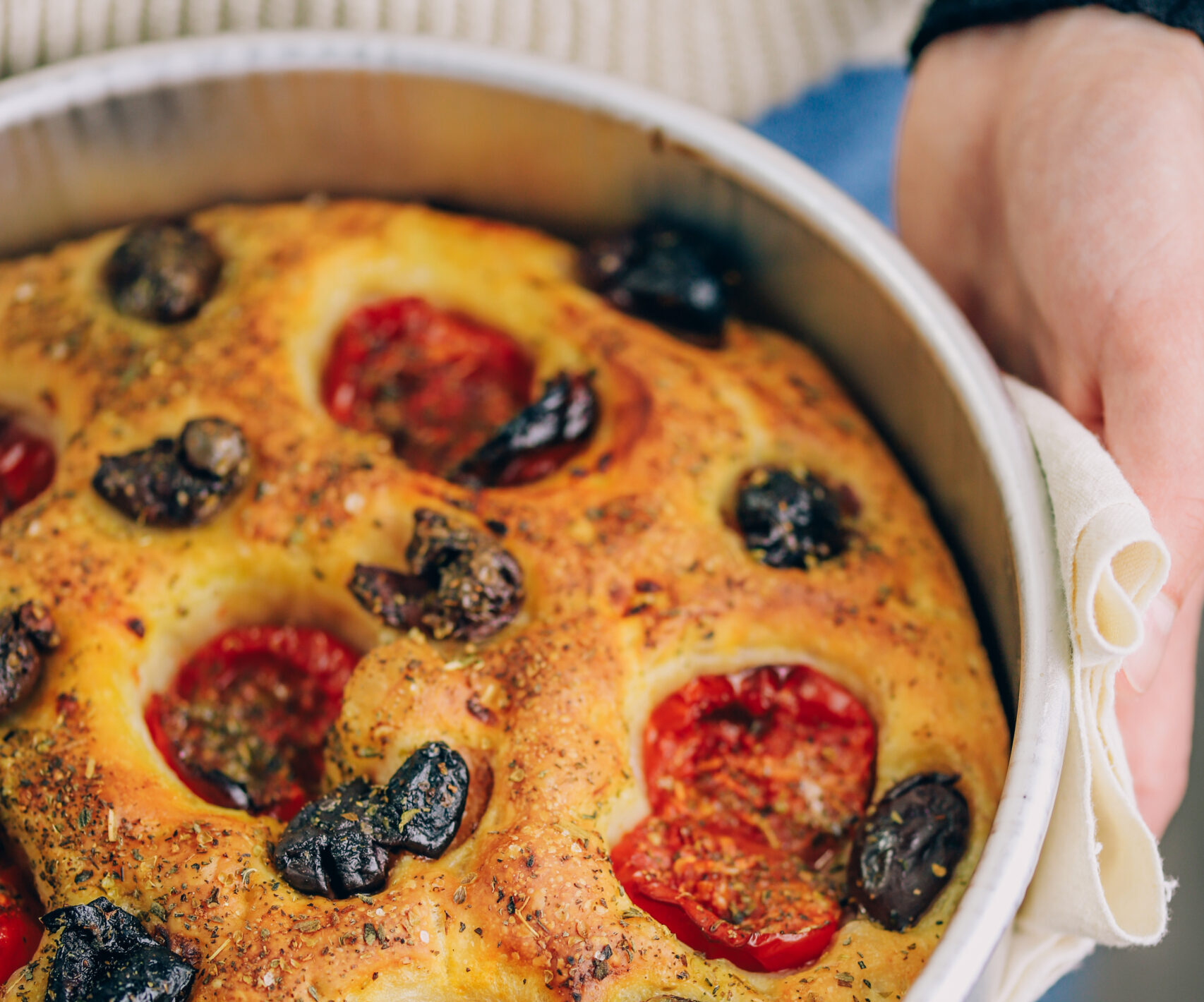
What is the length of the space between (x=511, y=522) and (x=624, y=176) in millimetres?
1042

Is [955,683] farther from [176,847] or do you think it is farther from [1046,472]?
[176,847]

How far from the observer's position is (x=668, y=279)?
2764 millimetres

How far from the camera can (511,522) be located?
2359 millimetres

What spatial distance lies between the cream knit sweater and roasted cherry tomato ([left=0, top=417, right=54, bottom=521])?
105cm

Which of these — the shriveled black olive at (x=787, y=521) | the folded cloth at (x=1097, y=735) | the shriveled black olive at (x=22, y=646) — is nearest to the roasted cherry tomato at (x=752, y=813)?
the shriveled black olive at (x=787, y=521)

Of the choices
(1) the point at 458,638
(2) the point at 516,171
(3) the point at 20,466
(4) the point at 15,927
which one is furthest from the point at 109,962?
(2) the point at 516,171

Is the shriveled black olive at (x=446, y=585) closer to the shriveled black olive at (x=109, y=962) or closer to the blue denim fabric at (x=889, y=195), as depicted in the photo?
the shriveled black olive at (x=109, y=962)

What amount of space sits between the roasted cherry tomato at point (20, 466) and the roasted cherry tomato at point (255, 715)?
60 cm

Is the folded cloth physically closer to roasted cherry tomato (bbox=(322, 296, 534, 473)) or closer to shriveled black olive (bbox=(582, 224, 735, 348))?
shriveled black olive (bbox=(582, 224, 735, 348))

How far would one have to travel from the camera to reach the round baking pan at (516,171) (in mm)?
2438

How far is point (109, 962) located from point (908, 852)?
54.5 inches

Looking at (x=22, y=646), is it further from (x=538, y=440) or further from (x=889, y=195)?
(x=889, y=195)

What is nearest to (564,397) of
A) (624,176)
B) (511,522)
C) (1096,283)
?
(511,522)

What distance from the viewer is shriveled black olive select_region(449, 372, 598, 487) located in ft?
8.22
